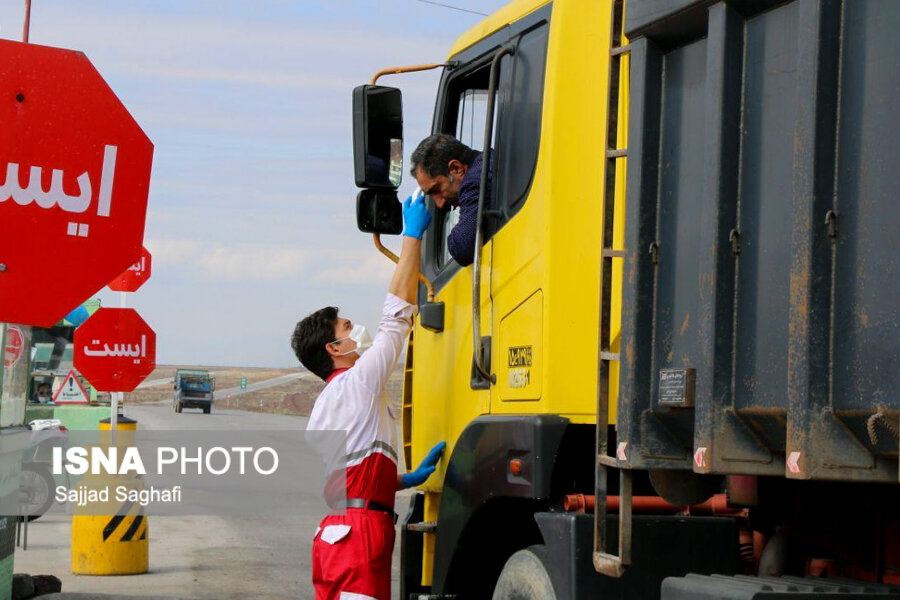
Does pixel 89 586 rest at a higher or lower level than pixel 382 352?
lower

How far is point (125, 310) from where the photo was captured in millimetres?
11766

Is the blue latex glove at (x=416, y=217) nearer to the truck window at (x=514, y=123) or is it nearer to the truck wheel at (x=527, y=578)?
the truck window at (x=514, y=123)

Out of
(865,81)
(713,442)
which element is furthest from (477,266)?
(865,81)

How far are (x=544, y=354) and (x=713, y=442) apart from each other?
1.19 meters

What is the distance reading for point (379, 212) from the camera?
5723mm

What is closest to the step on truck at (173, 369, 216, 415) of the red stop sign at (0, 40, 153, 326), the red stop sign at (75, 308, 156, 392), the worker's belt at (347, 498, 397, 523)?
the red stop sign at (75, 308, 156, 392)

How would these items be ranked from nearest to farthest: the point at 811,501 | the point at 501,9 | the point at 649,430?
the point at 649,430
the point at 811,501
the point at 501,9

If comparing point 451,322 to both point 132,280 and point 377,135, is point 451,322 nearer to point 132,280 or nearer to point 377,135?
point 377,135

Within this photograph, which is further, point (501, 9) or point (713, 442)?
point (501, 9)

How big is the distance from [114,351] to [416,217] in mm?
6451

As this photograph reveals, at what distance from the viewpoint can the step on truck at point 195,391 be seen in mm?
71750

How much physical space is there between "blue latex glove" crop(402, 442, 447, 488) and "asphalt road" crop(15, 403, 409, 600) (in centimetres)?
537

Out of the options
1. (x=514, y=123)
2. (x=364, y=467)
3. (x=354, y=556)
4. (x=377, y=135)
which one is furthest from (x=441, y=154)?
(x=354, y=556)

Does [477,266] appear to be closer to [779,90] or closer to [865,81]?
[779,90]
